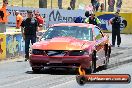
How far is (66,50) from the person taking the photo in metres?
11.8

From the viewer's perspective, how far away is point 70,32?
13273 mm

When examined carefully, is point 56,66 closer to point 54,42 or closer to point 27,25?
point 54,42

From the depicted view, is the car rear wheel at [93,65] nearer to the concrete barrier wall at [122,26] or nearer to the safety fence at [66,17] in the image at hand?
the safety fence at [66,17]

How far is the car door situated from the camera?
13.0m

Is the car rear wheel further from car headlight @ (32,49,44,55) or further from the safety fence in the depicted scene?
the safety fence

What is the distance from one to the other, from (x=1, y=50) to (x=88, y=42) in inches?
214

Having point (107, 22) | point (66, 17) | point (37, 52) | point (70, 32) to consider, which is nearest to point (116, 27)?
point (66, 17)

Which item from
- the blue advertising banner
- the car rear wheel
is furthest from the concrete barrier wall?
the car rear wheel

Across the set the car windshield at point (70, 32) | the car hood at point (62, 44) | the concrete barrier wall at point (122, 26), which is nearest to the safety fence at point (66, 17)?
the concrete barrier wall at point (122, 26)

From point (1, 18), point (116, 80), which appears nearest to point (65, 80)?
point (116, 80)

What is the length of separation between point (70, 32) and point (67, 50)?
1554 millimetres

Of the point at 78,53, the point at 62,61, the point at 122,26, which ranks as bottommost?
the point at 122,26

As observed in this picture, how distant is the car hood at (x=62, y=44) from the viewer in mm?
11883

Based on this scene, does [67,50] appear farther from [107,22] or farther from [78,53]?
[107,22]
